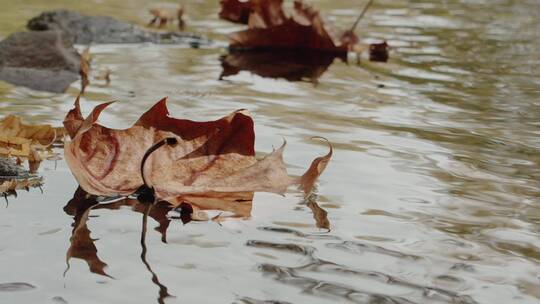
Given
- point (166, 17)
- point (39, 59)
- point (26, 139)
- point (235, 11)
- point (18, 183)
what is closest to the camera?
point (18, 183)

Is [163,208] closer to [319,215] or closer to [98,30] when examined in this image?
[319,215]

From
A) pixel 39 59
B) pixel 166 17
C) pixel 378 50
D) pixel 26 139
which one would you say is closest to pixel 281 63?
pixel 378 50

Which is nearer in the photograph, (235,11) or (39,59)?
(39,59)

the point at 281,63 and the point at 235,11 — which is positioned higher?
the point at 235,11

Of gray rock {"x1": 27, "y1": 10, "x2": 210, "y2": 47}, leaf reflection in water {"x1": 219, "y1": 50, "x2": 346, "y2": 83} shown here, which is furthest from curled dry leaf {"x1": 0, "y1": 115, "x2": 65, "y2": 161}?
gray rock {"x1": 27, "y1": 10, "x2": 210, "y2": 47}

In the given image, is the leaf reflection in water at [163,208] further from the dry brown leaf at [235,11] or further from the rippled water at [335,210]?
the dry brown leaf at [235,11]

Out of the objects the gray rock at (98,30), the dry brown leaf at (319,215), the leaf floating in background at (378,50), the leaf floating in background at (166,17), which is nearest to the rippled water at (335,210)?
the dry brown leaf at (319,215)

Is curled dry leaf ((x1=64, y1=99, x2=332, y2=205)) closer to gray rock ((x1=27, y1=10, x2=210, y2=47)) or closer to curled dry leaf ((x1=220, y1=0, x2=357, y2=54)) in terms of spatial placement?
curled dry leaf ((x1=220, y1=0, x2=357, y2=54))
